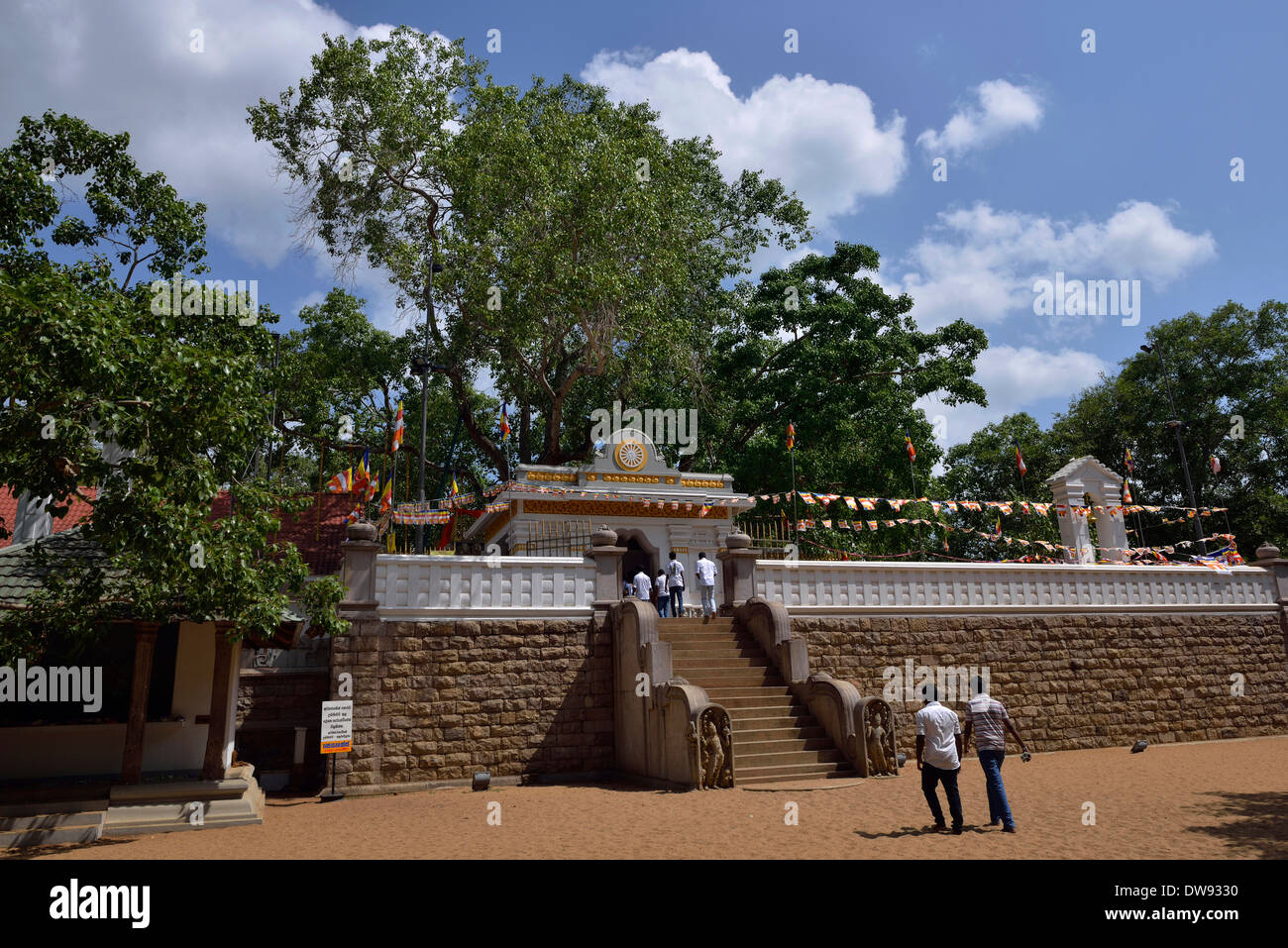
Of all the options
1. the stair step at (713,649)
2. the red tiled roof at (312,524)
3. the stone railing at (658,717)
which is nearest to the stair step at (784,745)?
the stone railing at (658,717)

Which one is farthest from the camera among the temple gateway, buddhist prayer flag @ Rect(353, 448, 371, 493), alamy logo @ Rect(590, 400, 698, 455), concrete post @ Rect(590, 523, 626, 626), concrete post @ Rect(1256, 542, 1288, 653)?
alamy logo @ Rect(590, 400, 698, 455)

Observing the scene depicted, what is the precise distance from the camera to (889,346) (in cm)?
2942

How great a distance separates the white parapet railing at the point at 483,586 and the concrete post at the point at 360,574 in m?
0.18

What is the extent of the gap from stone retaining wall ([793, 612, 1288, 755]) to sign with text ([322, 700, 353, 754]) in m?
7.32

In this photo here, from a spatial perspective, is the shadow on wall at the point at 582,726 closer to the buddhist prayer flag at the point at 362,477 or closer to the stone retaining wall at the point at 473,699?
the stone retaining wall at the point at 473,699

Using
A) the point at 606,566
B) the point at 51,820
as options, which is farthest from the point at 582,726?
the point at 51,820

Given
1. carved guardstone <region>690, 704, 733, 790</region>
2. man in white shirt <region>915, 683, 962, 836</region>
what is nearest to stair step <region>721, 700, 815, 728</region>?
carved guardstone <region>690, 704, 733, 790</region>

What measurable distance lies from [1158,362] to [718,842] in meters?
35.2

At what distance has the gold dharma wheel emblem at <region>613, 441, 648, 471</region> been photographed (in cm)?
2177

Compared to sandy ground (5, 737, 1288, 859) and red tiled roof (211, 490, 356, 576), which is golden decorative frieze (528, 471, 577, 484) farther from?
sandy ground (5, 737, 1288, 859)

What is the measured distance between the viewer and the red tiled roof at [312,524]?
2008 centimetres

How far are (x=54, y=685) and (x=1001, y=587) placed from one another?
15.4 meters

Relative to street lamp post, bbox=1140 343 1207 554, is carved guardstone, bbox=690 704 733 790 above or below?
below

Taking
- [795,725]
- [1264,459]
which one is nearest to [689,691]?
[795,725]
